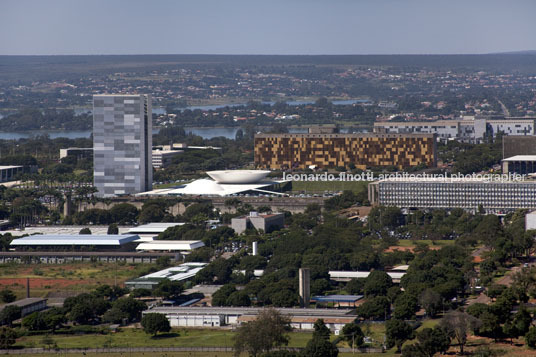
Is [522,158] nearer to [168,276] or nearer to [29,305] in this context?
[168,276]

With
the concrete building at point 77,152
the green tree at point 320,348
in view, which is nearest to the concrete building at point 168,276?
the green tree at point 320,348

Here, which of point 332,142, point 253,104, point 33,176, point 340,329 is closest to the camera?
point 340,329

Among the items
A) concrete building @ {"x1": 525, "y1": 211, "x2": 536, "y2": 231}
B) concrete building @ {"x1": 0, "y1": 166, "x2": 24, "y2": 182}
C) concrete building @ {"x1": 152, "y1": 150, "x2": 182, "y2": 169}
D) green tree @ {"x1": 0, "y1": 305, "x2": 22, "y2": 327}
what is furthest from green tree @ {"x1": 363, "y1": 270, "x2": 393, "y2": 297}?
concrete building @ {"x1": 152, "y1": 150, "x2": 182, "y2": 169}

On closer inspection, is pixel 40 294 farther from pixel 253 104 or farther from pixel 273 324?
pixel 253 104

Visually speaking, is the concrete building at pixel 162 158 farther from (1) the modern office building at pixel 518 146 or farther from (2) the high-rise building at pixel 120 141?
(1) the modern office building at pixel 518 146

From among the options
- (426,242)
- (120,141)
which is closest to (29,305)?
(426,242)

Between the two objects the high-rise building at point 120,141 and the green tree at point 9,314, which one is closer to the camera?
the green tree at point 9,314

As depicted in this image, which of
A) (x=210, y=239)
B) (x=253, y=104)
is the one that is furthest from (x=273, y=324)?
(x=253, y=104)
